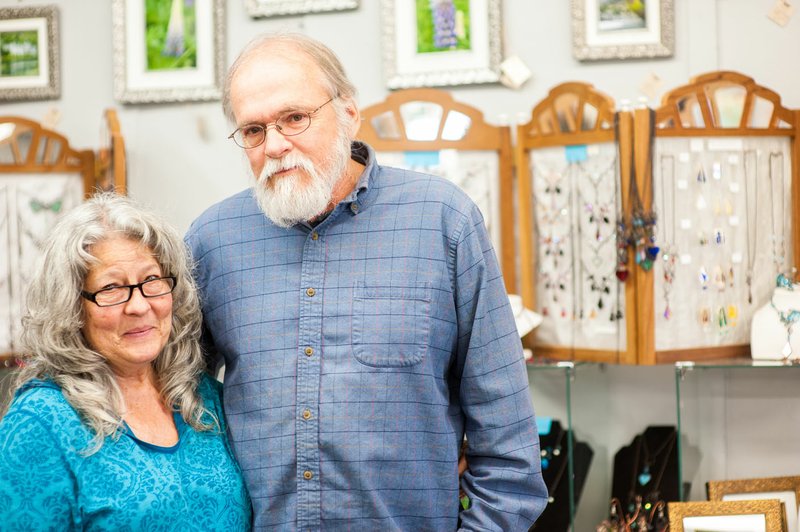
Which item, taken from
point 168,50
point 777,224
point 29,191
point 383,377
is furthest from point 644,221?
point 29,191

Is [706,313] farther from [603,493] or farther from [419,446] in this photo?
A: [419,446]

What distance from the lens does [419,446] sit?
5.15ft

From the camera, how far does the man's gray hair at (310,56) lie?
5.28ft

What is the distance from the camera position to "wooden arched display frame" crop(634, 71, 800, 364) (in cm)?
262

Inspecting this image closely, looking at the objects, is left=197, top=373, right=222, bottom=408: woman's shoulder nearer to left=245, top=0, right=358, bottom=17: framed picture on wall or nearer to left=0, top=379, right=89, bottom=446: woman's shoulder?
left=0, top=379, right=89, bottom=446: woman's shoulder

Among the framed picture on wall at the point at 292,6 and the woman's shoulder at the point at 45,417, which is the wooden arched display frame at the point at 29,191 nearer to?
the framed picture on wall at the point at 292,6

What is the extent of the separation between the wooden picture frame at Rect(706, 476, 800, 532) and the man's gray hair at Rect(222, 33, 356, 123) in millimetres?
1651

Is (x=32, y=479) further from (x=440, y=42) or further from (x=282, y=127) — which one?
(x=440, y=42)

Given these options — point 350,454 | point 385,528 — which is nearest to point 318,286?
point 350,454

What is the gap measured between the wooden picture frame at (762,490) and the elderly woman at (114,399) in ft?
5.03

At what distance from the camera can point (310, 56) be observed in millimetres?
1606

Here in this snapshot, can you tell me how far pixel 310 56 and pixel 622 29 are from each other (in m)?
1.66

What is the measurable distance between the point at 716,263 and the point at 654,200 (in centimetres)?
27

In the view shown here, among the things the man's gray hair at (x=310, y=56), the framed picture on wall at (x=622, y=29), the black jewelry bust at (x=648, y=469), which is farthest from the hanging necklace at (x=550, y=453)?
the man's gray hair at (x=310, y=56)
